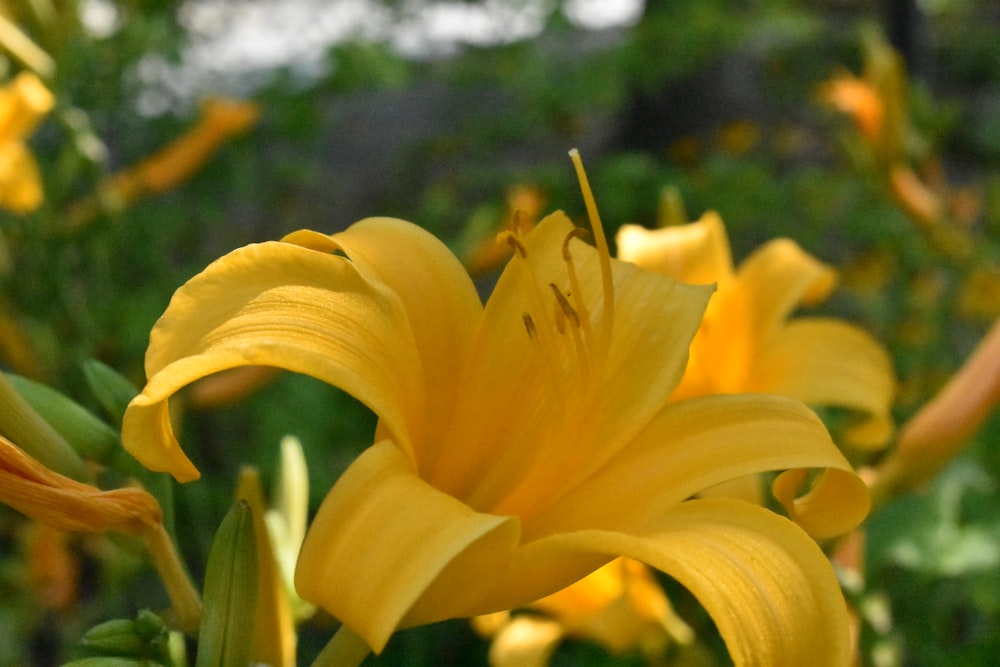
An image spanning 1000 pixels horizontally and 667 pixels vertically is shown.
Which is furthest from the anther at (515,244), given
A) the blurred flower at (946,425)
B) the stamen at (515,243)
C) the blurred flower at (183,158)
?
the blurred flower at (183,158)

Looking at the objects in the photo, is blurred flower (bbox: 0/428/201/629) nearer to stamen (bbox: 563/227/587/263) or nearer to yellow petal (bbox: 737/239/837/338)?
stamen (bbox: 563/227/587/263)

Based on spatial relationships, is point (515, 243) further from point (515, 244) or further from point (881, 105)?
point (881, 105)

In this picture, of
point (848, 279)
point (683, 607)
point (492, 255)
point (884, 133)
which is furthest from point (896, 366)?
point (683, 607)

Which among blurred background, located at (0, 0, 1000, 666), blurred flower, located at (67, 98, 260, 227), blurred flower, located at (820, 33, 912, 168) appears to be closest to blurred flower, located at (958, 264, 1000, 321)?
blurred background, located at (0, 0, 1000, 666)

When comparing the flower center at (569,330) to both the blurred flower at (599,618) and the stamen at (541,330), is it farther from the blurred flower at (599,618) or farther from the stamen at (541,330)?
the blurred flower at (599,618)

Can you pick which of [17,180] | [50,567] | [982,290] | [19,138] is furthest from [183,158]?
[982,290]
